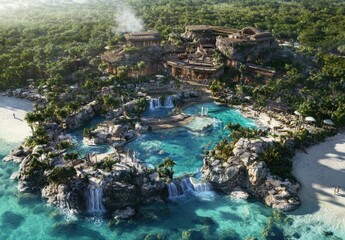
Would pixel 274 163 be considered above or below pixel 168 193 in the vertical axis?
above

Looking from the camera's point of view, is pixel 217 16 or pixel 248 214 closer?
pixel 248 214

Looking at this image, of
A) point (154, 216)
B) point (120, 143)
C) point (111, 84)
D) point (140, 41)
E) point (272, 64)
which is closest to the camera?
point (154, 216)

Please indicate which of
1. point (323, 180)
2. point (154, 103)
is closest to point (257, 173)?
point (323, 180)

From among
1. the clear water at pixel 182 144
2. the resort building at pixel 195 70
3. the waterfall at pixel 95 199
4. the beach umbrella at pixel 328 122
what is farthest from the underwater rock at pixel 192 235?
the resort building at pixel 195 70

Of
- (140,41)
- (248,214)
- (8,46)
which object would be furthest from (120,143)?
(8,46)

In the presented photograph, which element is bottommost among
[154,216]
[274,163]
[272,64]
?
[154,216]

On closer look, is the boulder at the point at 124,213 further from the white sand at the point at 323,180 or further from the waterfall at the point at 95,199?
the white sand at the point at 323,180

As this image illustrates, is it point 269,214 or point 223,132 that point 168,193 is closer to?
point 269,214
